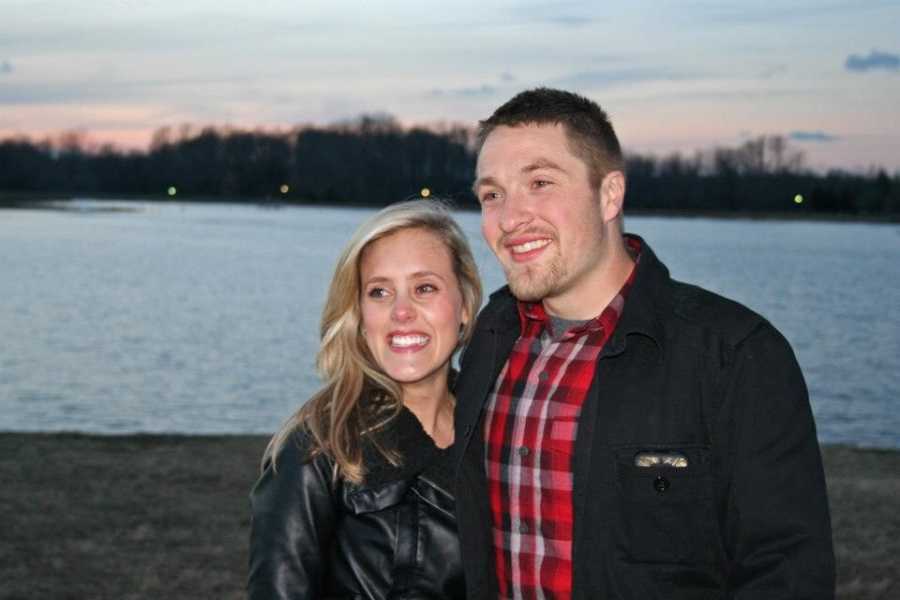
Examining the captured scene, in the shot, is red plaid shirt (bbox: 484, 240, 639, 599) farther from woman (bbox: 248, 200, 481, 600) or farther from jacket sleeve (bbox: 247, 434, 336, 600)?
jacket sleeve (bbox: 247, 434, 336, 600)

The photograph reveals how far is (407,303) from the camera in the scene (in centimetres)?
354

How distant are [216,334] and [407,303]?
28280 mm

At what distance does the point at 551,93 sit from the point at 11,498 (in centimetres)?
682

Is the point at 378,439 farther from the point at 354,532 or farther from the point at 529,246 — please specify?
the point at 529,246

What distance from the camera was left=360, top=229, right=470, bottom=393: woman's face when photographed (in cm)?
353

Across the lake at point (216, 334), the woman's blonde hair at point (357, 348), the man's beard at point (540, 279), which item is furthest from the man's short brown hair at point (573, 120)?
the lake at point (216, 334)

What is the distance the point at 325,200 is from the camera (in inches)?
6550

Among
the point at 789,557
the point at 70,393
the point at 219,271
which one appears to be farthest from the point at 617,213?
the point at 219,271

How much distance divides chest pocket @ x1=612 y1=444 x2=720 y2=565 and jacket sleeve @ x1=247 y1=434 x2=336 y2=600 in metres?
0.78

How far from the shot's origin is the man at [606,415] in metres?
2.83

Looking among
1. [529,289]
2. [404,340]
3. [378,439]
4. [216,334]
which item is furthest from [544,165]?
[216,334]

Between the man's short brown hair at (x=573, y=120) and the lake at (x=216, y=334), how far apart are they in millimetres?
14341

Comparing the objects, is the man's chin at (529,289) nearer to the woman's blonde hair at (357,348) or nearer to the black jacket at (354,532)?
the woman's blonde hair at (357,348)

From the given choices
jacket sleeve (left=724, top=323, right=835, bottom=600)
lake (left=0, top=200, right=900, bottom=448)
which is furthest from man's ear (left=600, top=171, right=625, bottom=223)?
lake (left=0, top=200, right=900, bottom=448)
